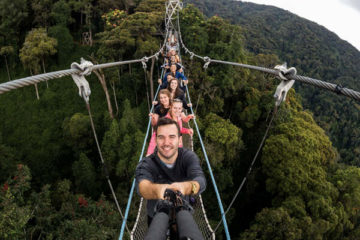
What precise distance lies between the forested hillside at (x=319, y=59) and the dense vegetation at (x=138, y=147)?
7.09m

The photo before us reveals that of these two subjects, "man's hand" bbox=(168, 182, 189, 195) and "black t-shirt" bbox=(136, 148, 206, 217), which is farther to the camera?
"black t-shirt" bbox=(136, 148, 206, 217)

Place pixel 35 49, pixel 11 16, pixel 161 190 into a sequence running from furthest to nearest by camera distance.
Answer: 1. pixel 11 16
2. pixel 35 49
3. pixel 161 190

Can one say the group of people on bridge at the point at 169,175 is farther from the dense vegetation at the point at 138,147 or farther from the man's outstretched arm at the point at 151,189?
the dense vegetation at the point at 138,147

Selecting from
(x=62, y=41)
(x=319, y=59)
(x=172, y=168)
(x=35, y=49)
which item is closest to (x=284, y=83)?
(x=172, y=168)

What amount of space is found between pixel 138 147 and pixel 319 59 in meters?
46.8

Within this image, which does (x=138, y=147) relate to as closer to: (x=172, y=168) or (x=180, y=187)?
(x=172, y=168)

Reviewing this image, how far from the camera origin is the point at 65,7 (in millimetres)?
16266

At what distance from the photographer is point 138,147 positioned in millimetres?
8562

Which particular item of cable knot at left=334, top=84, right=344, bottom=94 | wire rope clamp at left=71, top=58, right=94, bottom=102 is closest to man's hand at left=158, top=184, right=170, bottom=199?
wire rope clamp at left=71, top=58, right=94, bottom=102

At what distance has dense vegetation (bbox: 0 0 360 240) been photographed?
7535 millimetres

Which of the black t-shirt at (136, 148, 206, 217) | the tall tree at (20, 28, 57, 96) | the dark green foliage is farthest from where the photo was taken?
the dark green foliage

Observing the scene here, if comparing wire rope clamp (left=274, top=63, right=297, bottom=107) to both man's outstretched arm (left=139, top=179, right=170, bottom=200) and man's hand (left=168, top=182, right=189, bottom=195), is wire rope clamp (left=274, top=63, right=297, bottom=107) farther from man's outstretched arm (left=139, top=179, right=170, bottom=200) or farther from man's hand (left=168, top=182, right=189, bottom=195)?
man's outstretched arm (left=139, top=179, right=170, bottom=200)

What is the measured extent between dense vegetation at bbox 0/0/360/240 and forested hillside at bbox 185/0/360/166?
709cm

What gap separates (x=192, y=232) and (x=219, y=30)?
39.4 feet
